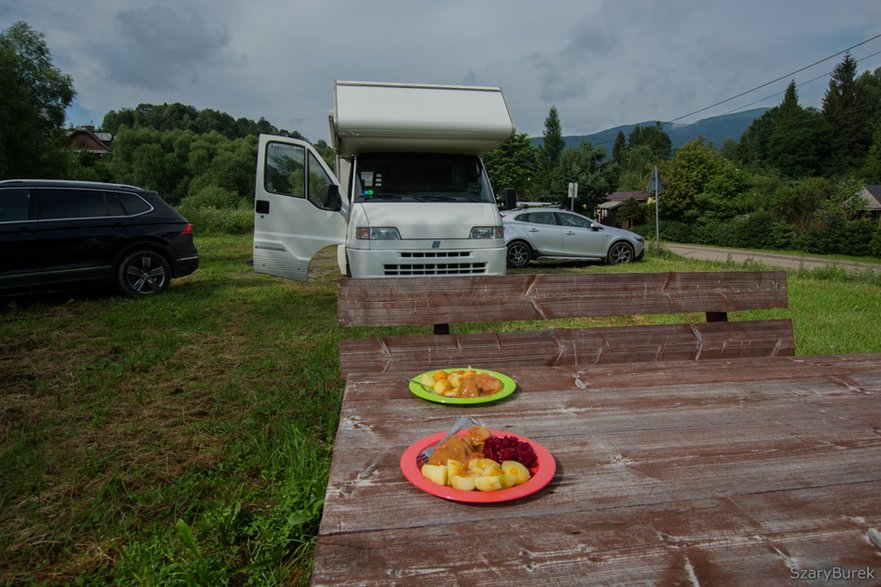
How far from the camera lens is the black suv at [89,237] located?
284 inches

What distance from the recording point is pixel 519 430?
1565mm

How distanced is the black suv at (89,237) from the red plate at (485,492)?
26.5 feet

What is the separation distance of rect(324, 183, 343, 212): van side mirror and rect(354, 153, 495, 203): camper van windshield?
42cm

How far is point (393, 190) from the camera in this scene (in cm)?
712

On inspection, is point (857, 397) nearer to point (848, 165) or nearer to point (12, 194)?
point (12, 194)

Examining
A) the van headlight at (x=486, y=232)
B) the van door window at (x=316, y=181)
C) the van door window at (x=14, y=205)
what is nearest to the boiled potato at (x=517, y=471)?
the van headlight at (x=486, y=232)

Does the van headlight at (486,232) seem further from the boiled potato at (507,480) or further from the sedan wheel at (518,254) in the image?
the sedan wheel at (518,254)

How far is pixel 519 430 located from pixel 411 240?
4976 millimetres

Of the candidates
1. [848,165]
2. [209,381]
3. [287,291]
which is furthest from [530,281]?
[848,165]

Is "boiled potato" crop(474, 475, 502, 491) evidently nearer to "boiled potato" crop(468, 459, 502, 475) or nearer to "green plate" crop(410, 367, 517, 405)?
"boiled potato" crop(468, 459, 502, 475)

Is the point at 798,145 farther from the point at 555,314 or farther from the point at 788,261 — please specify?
the point at 555,314

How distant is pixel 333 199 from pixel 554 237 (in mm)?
8070

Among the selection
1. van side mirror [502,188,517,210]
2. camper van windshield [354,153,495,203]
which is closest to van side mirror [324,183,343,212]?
camper van windshield [354,153,495,203]

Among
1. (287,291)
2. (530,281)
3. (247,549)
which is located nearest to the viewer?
(247,549)
